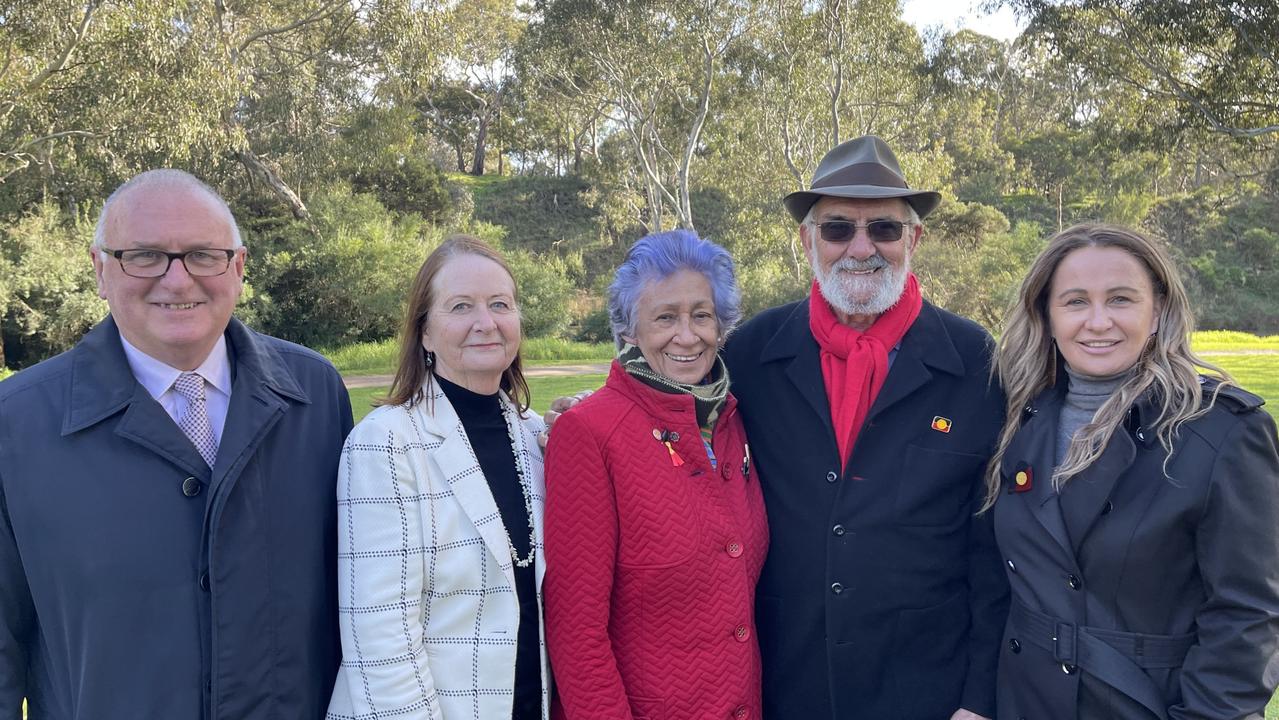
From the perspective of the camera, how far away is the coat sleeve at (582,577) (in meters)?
2.26

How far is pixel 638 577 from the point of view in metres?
2.33

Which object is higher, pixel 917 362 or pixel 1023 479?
pixel 917 362

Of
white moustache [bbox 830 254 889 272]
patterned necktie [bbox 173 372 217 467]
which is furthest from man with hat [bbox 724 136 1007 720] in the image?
patterned necktie [bbox 173 372 217 467]

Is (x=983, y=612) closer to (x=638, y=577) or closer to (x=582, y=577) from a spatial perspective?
(x=638, y=577)

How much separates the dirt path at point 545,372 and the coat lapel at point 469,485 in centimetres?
1546

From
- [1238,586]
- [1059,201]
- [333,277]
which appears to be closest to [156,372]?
[1238,586]

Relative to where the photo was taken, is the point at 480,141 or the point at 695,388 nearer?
the point at 695,388

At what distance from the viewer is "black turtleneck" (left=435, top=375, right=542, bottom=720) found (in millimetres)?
2379

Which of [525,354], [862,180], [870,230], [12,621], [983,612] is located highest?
[862,180]

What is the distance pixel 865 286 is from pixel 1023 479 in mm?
706

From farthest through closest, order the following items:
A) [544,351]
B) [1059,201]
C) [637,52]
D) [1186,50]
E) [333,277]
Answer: [1059,201]
[333,277]
[544,351]
[637,52]
[1186,50]

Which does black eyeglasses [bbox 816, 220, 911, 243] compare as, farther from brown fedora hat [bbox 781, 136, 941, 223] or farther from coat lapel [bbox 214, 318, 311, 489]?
coat lapel [bbox 214, 318, 311, 489]

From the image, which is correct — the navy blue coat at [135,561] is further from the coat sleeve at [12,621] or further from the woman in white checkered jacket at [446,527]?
the woman in white checkered jacket at [446,527]

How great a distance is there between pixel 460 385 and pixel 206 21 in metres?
20.6
